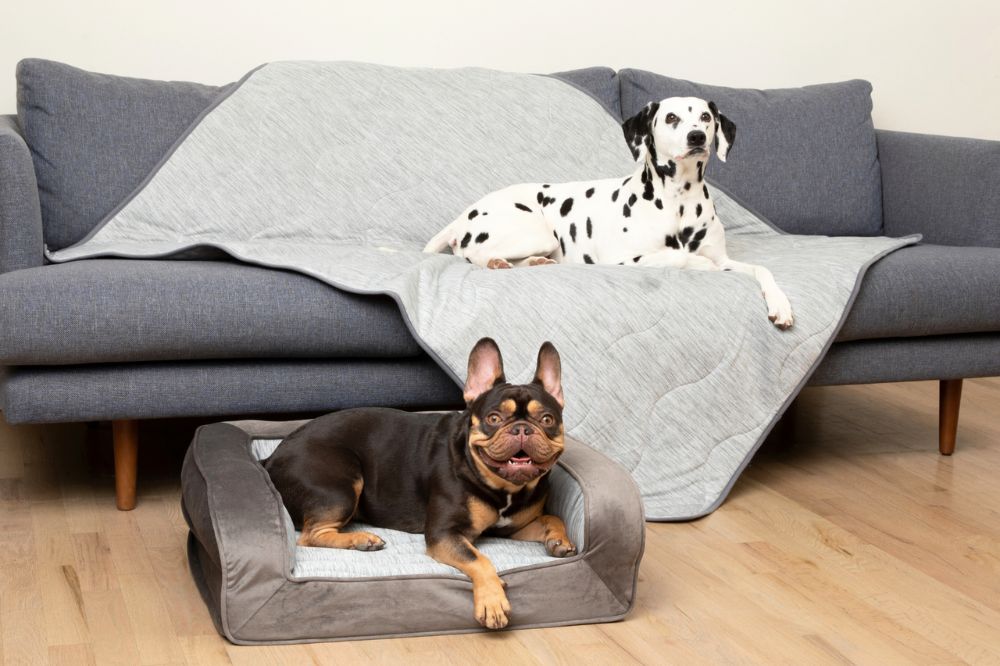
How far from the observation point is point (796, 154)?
378 cm

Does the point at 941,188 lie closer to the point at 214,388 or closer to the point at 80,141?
the point at 214,388

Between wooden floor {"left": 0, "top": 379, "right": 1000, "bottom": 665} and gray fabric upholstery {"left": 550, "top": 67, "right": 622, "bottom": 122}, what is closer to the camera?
wooden floor {"left": 0, "top": 379, "right": 1000, "bottom": 665}

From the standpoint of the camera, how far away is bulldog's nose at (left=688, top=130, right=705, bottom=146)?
2.93m

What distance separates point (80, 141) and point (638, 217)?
154 centimetres

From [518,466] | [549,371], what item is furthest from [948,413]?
[518,466]

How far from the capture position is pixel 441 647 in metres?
1.89

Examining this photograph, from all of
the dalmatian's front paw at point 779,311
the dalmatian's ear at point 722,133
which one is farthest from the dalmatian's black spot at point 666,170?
the dalmatian's front paw at point 779,311

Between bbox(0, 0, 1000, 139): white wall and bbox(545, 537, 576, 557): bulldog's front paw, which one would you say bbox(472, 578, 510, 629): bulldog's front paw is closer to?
bbox(545, 537, 576, 557): bulldog's front paw

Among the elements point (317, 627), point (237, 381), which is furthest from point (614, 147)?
point (317, 627)

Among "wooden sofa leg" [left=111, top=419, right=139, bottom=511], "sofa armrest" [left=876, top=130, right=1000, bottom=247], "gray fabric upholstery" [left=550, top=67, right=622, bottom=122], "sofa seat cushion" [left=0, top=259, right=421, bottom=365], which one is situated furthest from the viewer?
"gray fabric upholstery" [left=550, top=67, right=622, bottom=122]

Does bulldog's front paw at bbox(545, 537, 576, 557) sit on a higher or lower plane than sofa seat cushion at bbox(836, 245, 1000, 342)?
lower

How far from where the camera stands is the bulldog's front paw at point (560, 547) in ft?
6.79

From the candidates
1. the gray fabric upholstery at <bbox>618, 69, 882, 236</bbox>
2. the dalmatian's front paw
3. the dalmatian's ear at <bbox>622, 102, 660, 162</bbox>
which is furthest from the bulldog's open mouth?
the gray fabric upholstery at <bbox>618, 69, 882, 236</bbox>

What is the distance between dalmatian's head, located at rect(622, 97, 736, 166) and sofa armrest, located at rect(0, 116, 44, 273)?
1513mm
